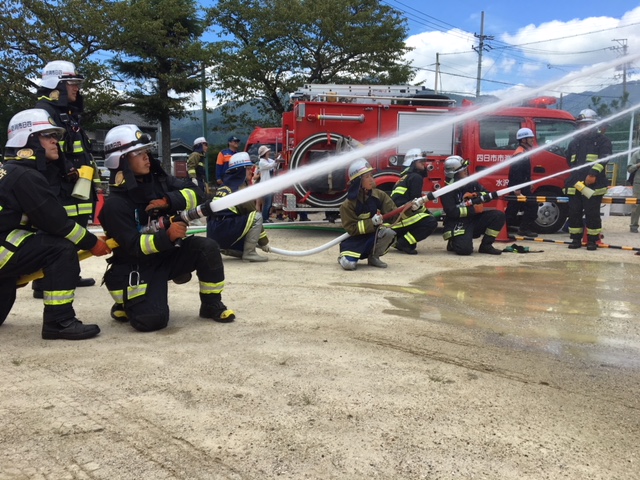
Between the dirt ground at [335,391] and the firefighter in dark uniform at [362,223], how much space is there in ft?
4.66

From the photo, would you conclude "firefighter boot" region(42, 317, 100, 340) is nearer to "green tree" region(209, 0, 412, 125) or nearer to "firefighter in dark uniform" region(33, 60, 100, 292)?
"firefighter in dark uniform" region(33, 60, 100, 292)

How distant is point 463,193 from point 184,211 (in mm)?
5121

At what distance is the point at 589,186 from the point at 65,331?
24.5 ft

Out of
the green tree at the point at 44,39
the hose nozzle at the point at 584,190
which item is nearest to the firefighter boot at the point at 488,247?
the hose nozzle at the point at 584,190

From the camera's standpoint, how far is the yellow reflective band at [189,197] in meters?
4.09

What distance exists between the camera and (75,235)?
3.80m

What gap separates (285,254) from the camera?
7.18 metres

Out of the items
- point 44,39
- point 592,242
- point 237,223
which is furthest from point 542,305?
point 44,39

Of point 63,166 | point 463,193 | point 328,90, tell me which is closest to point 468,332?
point 63,166

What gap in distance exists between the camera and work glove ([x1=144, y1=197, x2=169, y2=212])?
4.04 m

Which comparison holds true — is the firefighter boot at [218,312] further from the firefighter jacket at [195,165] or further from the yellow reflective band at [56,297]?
the firefighter jacket at [195,165]

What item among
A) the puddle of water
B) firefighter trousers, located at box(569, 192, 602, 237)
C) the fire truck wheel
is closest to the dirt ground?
the puddle of water

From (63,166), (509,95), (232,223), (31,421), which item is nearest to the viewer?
(31,421)

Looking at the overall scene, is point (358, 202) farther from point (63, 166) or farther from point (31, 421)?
point (31, 421)
